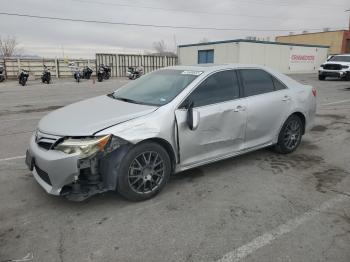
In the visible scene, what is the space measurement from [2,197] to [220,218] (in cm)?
254

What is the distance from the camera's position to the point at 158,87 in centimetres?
464

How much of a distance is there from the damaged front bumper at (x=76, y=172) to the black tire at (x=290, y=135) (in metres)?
2.90

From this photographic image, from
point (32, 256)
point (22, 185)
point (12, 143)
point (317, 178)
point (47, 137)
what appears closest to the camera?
point (32, 256)

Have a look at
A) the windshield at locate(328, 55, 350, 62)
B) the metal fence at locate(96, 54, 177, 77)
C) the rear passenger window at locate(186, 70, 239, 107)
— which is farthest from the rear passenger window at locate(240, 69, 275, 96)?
the metal fence at locate(96, 54, 177, 77)

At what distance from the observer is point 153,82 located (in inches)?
192

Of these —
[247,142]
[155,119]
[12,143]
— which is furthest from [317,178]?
[12,143]

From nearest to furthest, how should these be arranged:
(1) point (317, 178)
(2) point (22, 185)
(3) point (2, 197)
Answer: (3) point (2, 197) → (2) point (22, 185) → (1) point (317, 178)

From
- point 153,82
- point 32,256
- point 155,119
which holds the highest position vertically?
point 153,82

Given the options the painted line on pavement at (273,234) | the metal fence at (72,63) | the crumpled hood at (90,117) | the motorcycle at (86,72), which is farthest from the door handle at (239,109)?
the metal fence at (72,63)

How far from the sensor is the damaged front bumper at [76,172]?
3.38m

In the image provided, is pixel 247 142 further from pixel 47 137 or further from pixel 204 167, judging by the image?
pixel 47 137

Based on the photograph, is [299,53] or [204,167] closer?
[204,167]

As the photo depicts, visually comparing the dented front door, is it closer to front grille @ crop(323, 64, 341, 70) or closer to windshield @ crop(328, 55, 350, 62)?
front grille @ crop(323, 64, 341, 70)

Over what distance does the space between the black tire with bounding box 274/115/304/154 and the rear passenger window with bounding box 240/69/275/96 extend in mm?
676
